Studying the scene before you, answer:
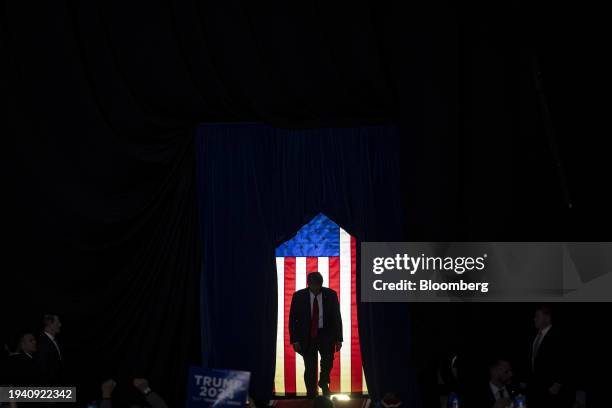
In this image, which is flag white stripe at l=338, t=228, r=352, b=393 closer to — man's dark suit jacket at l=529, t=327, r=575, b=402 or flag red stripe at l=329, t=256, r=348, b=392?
flag red stripe at l=329, t=256, r=348, b=392

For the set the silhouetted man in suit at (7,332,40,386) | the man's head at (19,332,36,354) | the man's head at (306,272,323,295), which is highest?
the man's head at (306,272,323,295)

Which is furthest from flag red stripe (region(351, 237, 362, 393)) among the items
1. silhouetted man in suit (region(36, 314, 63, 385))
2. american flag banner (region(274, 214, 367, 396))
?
silhouetted man in suit (region(36, 314, 63, 385))

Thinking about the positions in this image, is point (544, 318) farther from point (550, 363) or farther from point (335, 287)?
point (335, 287)

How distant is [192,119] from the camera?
8.38 m

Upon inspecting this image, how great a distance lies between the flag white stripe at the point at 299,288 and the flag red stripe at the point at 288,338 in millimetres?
45

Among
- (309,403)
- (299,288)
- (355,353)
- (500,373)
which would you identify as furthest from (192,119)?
(500,373)

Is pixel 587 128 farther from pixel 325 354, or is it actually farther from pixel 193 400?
pixel 193 400

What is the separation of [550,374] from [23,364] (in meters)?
4.57

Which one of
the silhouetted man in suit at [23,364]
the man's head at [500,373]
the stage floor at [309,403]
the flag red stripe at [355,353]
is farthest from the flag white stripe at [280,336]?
the man's head at [500,373]

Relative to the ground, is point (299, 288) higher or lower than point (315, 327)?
higher

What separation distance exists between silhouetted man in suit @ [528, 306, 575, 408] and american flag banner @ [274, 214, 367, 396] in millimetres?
2233

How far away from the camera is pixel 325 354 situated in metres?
7.93

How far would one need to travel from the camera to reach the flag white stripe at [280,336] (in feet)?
27.9

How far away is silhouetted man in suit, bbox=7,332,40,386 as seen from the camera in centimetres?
646
